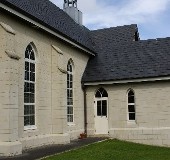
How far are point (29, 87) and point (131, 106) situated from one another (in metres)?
7.98

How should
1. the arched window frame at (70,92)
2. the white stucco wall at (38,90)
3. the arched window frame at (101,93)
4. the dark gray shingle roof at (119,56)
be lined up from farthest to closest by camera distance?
the arched window frame at (101,93), the dark gray shingle roof at (119,56), the arched window frame at (70,92), the white stucco wall at (38,90)

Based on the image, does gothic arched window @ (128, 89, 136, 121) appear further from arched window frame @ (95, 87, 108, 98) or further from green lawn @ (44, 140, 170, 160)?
green lawn @ (44, 140, 170, 160)

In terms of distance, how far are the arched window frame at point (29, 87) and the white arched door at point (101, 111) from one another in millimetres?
6926

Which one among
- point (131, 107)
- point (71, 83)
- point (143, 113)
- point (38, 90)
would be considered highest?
point (71, 83)

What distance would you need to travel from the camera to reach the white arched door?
2225 centimetres

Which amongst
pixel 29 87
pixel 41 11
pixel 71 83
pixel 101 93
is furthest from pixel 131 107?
pixel 41 11

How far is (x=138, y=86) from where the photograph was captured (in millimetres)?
21375

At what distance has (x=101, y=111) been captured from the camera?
22.5m

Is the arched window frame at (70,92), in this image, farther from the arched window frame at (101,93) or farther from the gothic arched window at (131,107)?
the gothic arched window at (131,107)

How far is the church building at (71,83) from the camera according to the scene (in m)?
13.8

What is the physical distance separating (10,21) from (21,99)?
137 inches

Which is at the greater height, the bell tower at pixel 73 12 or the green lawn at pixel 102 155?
the bell tower at pixel 73 12

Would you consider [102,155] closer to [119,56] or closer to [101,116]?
[101,116]

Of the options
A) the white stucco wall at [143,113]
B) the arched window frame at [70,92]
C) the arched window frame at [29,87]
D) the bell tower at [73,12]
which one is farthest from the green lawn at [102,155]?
the bell tower at [73,12]
